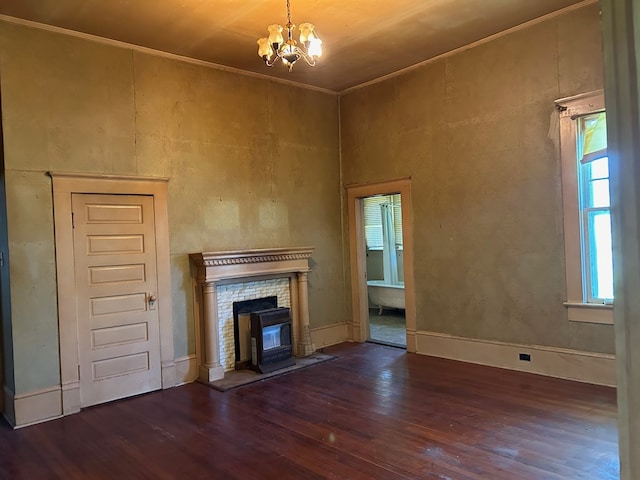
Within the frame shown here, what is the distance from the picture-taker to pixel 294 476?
294 cm

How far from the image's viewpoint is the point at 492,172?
5.03m

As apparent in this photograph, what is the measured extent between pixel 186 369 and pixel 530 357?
11.7 ft

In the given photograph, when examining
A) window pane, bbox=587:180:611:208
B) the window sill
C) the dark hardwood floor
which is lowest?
the dark hardwood floor

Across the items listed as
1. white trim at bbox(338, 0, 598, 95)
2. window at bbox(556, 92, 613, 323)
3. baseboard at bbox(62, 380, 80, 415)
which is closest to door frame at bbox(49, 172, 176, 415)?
baseboard at bbox(62, 380, 80, 415)

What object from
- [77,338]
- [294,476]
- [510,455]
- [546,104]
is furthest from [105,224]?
[546,104]

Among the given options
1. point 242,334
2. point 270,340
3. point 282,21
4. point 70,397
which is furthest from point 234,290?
point 282,21

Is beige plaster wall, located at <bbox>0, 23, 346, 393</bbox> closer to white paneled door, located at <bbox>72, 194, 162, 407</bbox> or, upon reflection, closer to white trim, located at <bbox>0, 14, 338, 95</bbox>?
white trim, located at <bbox>0, 14, 338, 95</bbox>

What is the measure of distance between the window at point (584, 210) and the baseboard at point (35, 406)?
4791mm

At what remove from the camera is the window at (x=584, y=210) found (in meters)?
4.36

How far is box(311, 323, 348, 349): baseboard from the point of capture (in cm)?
620

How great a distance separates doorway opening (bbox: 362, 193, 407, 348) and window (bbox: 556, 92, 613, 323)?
396 cm

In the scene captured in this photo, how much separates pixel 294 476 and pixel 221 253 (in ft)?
8.55

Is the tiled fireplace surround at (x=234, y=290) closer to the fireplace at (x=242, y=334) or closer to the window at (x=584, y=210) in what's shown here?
the fireplace at (x=242, y=334)

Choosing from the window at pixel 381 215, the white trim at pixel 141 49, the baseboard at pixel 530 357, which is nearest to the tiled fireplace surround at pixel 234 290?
the baseboard at pixel 530 357
